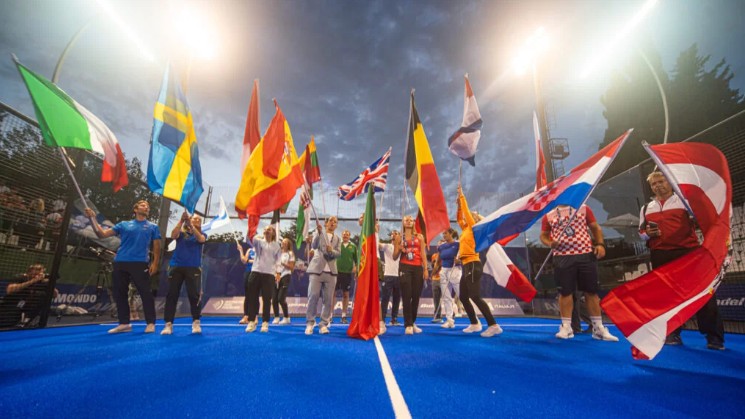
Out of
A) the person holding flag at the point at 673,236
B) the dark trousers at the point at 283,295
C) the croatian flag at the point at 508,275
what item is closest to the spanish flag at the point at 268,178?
the croatian flag at the point at 508,275

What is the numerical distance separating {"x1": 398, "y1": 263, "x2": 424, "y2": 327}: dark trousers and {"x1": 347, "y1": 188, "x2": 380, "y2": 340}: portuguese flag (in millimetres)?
1024

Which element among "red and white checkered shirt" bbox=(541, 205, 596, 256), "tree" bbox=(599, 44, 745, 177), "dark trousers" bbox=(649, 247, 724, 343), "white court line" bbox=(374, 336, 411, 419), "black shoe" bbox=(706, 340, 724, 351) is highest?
"tree" bbox=(599, 44, 745, 177)

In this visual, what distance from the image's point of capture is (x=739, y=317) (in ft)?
21.2

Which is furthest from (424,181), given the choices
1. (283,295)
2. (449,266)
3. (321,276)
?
(283,295)

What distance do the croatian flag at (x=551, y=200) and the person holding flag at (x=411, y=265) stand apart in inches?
68.8

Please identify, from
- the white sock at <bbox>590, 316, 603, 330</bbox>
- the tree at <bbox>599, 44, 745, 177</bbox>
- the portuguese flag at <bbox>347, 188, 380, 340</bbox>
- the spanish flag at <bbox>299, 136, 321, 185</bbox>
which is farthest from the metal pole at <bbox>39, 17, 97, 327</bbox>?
the tree at <bbox>599, 44, 745, 177</bbox>

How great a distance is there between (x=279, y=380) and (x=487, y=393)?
5.27ft

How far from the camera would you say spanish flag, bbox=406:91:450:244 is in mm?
5090

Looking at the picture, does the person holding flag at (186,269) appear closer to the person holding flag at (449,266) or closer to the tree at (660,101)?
the person holding flag at (449,266)

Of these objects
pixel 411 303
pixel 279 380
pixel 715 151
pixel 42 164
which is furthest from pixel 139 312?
pixel 715 151

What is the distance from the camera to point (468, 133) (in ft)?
20.0

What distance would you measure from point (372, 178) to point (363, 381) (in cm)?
707

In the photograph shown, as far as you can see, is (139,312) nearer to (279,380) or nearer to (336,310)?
(336,310)

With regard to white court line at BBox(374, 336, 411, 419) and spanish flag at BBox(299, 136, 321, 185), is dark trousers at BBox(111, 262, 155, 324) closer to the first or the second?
spanish flag at BBox(299, 136, 321, 185)
